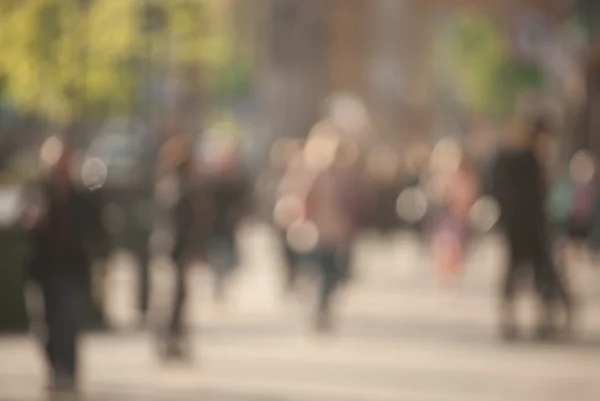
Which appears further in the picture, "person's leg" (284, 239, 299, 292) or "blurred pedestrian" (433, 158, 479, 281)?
"blurred pedestrian" (433, 158, 479, 281)

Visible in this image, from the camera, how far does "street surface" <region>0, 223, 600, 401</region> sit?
967 cm

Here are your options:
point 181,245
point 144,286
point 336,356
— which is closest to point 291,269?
point 144,286

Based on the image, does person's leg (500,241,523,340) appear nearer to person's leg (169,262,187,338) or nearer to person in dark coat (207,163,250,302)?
person's leg (169,262,187,338)

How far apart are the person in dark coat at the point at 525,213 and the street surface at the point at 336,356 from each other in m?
0.59

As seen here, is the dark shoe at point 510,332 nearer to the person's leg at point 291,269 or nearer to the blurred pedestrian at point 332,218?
the blurred pedestrian at point 332,218

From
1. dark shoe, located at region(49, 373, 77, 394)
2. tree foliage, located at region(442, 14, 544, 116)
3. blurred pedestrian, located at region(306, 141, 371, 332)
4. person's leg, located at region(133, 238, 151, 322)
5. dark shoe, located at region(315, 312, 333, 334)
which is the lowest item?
dark shoe, located at region(49, 373, 77, 394)

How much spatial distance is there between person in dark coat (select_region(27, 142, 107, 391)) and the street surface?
52 centimetres

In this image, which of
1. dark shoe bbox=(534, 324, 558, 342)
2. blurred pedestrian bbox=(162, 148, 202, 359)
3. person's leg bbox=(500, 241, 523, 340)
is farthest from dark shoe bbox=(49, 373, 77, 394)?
dark shoe bbox=(534, 324, 558, 342)

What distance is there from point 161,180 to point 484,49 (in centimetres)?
4473

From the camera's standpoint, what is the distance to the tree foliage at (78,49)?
8320mm

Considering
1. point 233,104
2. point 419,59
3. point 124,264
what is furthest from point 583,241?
point 233,104

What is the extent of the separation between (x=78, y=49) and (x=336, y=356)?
10.7 feet

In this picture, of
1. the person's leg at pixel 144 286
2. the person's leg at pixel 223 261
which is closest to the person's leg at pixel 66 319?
the person's leg at pixel 144 286

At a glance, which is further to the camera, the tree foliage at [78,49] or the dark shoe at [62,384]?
the dark shoe at [62,384]
